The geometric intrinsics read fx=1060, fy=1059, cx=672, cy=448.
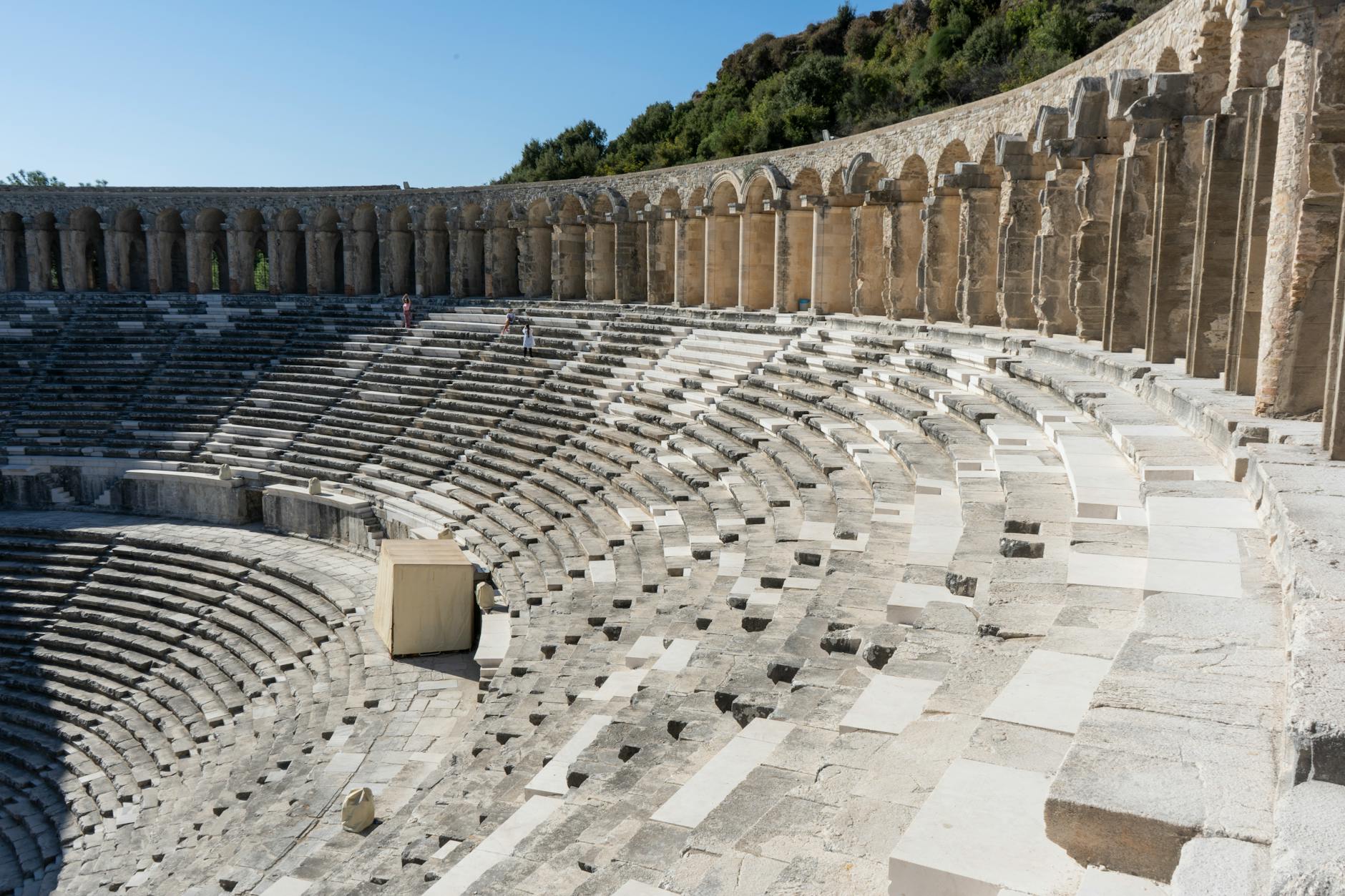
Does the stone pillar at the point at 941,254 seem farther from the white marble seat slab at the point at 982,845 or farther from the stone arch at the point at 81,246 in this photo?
the stone arch at the point at 81,246

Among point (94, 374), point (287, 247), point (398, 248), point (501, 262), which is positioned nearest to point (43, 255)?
point (287, 247)

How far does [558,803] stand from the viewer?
5.12 m

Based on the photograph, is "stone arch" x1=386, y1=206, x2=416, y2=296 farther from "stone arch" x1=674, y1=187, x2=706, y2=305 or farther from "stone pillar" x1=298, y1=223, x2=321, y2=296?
"stone arch" x1=674, y1=187, x2=706, y2=305

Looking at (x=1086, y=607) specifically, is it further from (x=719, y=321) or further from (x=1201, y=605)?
(x=719, y=321)

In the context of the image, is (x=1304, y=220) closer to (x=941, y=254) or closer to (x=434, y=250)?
(x=941, y=254)

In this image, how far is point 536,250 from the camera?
1016 inches

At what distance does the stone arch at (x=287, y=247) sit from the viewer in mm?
28812

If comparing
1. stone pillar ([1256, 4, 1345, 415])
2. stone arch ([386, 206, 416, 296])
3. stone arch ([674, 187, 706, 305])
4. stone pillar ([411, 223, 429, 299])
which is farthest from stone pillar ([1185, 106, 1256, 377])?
stone arch ([386, 206, 416, 296])

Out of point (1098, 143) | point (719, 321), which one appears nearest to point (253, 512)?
point (719, 321)

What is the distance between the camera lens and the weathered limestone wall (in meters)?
6.57

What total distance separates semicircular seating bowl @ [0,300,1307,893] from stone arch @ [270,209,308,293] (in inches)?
425

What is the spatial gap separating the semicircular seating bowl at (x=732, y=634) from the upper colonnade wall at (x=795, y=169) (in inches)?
107

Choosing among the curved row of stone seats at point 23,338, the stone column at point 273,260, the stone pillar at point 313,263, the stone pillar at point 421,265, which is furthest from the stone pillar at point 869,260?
the stone column at point 273,260

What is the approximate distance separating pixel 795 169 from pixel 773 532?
1161 centimetres
